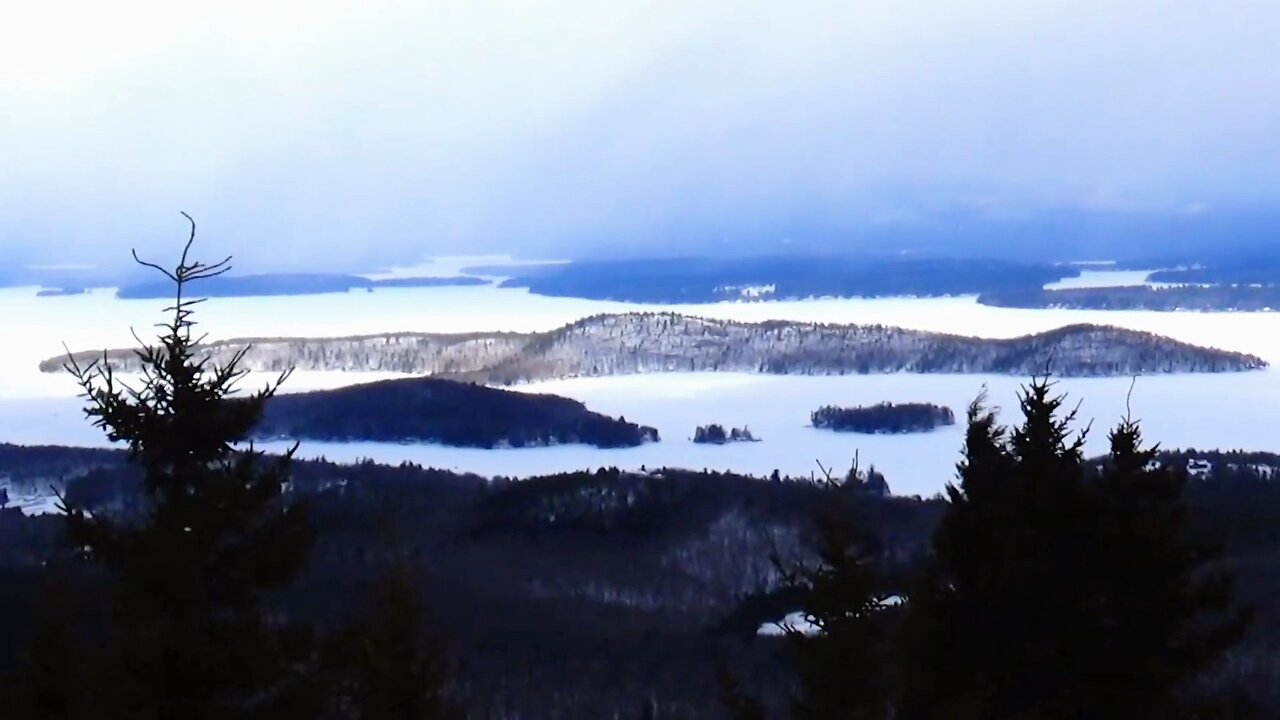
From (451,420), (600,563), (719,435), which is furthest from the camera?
(451,420)

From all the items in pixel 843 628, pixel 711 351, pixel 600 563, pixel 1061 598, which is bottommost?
pixel 600 563

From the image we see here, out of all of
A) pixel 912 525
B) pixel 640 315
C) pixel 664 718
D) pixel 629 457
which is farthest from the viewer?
pixel 640 315

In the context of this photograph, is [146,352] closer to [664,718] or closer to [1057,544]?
[1057,544]

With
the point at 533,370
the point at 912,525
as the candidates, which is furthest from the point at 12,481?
the point at 533,370

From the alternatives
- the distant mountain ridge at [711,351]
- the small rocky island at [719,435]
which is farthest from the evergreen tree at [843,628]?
the distant mountain ridge at [711,351]

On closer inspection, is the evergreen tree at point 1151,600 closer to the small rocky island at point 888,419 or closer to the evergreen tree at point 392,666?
the evergreen tree at point 392,666

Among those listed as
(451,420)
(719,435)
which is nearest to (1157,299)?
(719,435)

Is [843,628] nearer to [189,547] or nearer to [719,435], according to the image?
[189,547]
